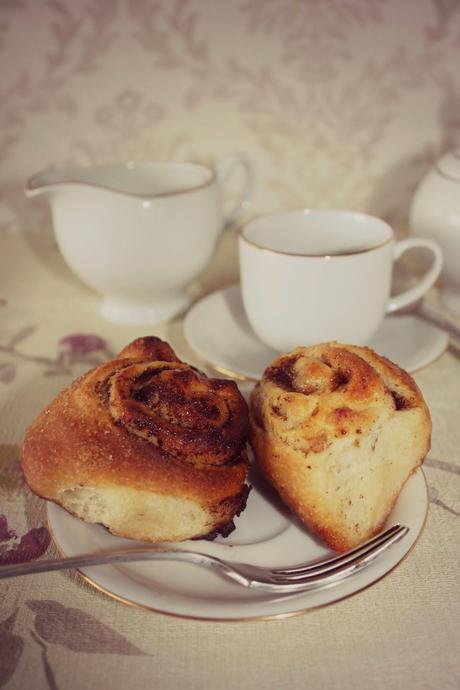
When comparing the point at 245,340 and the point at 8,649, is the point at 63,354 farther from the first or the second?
the point at 8,649

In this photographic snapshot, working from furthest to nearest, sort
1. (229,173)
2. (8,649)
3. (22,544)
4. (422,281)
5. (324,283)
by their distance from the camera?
(229,173) → (422,281) → (324,283) → (22,544) → (8,649)

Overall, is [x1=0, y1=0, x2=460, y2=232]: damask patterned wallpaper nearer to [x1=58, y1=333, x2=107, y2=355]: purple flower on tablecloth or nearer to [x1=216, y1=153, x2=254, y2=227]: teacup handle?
[x1=216, y1=153, x2=254, y2=227]: teacup handle

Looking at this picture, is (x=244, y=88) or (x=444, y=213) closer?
(x=444, y=213)

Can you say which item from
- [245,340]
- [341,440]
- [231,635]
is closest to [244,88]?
[245,340]

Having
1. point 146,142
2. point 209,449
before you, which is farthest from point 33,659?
point 146,142

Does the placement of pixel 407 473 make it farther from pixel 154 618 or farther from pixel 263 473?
pixel 154 618

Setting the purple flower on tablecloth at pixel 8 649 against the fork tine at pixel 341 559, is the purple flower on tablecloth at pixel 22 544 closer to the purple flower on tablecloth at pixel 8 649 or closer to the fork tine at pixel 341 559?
the purple flower on tablecloth at pixel 8 649

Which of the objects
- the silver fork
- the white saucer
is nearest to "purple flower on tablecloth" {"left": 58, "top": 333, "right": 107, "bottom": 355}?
the white saucer
